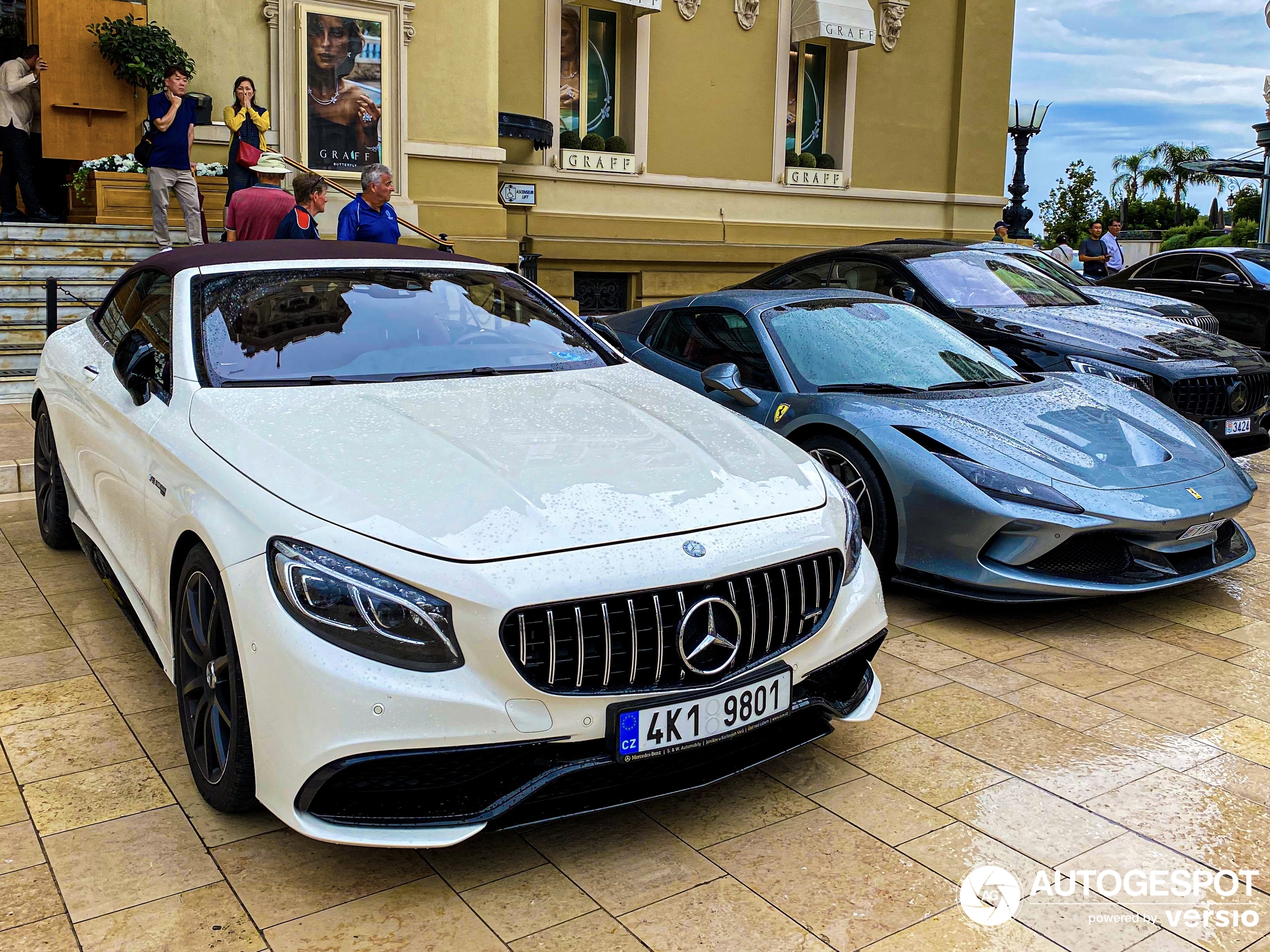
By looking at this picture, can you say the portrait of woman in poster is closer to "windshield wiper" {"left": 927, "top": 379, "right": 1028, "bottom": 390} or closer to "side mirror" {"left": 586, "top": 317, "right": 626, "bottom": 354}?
"side mirror" {"left": 586, "top": 317, "right": 626, "bottom": 354}

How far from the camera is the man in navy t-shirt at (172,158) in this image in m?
9.97

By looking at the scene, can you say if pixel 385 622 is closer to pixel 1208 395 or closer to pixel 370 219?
pixel 370 219

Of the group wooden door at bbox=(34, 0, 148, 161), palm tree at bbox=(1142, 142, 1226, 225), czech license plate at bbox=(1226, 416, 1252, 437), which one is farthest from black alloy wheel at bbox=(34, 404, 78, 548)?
palm tree at bbox=(1142, 142, 1226, 225)

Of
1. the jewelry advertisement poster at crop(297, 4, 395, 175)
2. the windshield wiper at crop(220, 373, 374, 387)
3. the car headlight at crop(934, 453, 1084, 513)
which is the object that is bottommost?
the car headlight at crop(934, 453, 1084, 513)

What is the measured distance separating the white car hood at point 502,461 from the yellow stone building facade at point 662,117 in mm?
9182

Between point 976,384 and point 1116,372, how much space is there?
2.38 meters

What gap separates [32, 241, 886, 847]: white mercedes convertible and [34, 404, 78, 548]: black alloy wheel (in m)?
1.57

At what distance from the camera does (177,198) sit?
1050cm

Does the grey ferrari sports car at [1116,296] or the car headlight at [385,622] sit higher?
the grey ferrari sports car at [1116,296]

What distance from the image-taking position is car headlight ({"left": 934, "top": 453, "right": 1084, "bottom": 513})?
462cm

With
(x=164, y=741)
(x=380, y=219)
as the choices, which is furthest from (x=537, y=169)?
(x=164, y=741)

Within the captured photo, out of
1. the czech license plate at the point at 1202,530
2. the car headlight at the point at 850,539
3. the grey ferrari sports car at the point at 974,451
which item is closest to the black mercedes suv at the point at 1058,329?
the grey ferrari sports car at the point at 974,451

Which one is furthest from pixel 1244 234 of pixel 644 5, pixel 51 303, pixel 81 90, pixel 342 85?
pixel 51 303

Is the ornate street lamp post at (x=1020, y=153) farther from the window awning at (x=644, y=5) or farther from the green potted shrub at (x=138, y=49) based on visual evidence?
the green potted shrub at (x=138, y=49)
